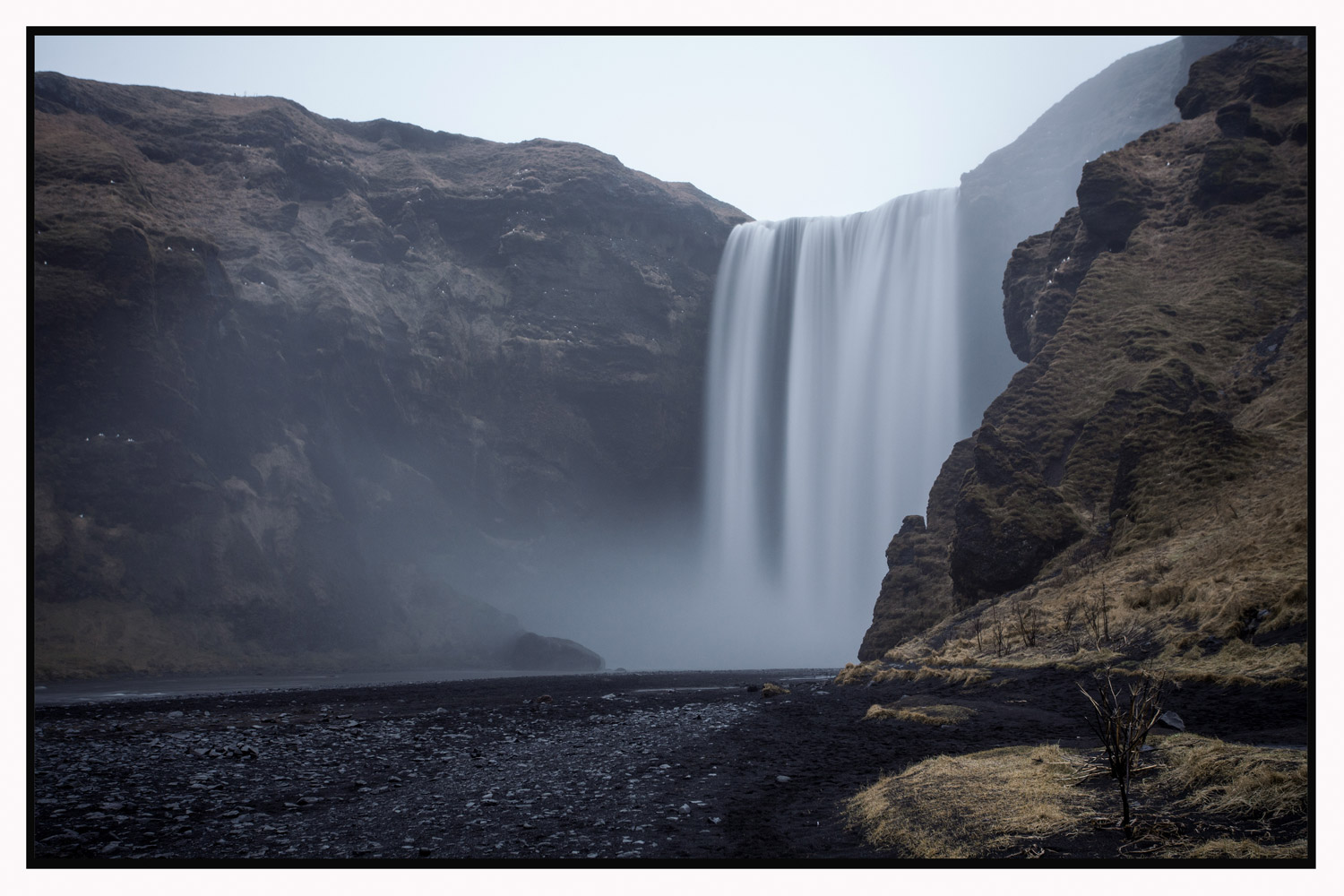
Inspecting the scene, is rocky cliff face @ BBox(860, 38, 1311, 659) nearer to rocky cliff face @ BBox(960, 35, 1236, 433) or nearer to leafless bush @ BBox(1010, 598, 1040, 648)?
leafless bush @ BBox(1010, 598, 1040, 648)

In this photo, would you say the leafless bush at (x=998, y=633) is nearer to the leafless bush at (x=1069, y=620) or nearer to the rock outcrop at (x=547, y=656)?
the leafless bush at (x=1069, y=620)

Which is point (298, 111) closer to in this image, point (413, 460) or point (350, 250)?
point (350, 250)

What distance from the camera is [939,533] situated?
3888 centimetres

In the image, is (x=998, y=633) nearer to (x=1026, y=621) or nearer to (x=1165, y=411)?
(x=1026, y=621)

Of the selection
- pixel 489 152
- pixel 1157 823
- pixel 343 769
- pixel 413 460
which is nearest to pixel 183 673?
pixel 413 460

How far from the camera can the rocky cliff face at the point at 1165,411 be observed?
19234 millimetres

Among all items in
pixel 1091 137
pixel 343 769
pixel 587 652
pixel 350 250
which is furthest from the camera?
pixel 1091 137

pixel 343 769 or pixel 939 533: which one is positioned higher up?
pixel 939 533

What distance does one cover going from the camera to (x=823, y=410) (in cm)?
7888

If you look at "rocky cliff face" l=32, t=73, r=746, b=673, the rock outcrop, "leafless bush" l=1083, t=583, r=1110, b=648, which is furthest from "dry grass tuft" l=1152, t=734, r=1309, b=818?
the rock outcrop

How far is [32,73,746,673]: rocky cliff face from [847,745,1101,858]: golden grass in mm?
52080

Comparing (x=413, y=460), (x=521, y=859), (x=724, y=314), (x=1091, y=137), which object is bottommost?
(x=521, y=859)

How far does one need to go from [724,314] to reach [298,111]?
47.1 metres

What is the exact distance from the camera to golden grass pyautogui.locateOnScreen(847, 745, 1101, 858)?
22.0 feet
